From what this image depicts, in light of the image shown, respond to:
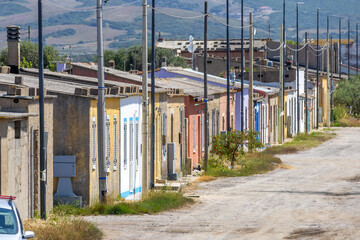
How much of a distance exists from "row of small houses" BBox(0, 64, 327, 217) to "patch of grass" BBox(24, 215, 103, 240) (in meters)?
1.17

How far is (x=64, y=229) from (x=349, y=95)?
7755 centimetres

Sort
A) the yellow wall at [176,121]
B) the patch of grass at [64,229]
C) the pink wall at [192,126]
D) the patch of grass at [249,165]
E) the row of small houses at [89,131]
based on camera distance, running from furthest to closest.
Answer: the pink wall at [192,126], the patch of grass at [249,165], the yellow wall at [176,121], the row of small houses at [89,131], the patch of grass at [64,229]

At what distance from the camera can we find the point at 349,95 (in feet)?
303

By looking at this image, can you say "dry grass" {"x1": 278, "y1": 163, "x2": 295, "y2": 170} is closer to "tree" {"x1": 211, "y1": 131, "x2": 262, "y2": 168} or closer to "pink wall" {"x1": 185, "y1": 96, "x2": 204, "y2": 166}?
"tree" {"x1": 211, "y1": 131, "x2": 262, "y2": 168}

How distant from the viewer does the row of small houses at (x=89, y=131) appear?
2061cm

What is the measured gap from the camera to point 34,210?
2153cm

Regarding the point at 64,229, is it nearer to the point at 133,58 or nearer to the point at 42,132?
the point at 42,132

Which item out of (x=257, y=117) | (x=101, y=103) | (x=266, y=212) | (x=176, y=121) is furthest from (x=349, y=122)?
(x=101, y=103)

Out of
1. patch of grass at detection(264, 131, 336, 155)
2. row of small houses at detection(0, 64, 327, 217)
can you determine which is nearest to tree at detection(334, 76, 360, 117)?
patch of grass at detection(264, 131, 336, 155)

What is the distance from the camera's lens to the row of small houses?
20.6m

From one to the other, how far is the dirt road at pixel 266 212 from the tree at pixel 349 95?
51744mm

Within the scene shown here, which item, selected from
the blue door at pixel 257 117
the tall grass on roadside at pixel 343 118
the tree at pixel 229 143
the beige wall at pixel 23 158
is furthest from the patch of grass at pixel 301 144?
the beige wall at pixel 23 158

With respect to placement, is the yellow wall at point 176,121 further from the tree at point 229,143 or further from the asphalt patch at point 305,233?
the asphalt patch at point 305,233

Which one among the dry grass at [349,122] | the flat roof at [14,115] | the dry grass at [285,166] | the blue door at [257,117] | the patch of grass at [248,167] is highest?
the flat roof at [14,115]
